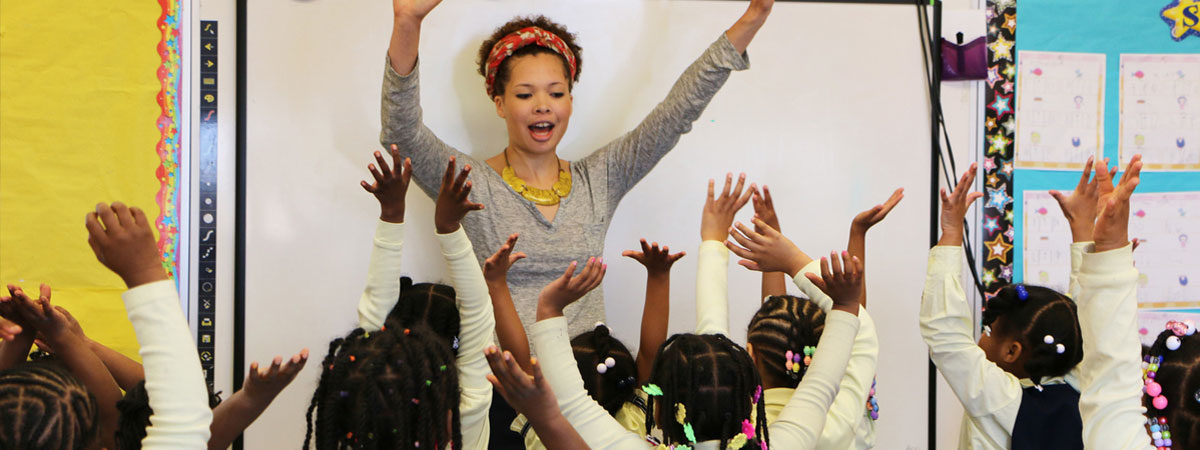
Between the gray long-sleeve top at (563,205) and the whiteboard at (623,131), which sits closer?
the gray long-sleeve top at (563,205)

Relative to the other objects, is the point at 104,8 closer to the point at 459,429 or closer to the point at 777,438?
the point at 459,429

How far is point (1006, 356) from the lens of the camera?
6.57 ft

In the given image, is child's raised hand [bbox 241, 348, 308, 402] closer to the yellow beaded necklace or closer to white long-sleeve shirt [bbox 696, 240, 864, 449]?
white long-sleeve shirt [bbox 696, 240, 864, 449]

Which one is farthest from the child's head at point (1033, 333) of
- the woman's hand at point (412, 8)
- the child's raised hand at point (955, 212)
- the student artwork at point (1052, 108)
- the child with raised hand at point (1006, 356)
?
the woman's hand at point (412, 8)

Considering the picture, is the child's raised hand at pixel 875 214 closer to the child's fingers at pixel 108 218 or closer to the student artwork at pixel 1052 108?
the student artwork at pixel 1052 108

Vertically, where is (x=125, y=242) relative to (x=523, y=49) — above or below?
below

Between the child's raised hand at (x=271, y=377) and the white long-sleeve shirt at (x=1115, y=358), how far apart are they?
131cm

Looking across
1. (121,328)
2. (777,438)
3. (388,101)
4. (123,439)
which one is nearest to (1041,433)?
(777,438)

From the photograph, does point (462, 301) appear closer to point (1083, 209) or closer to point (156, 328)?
point (156, 328)

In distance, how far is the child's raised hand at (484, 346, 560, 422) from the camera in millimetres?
1346

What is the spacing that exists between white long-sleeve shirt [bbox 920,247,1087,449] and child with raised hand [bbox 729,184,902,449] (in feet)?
0.44

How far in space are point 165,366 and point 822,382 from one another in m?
1.07

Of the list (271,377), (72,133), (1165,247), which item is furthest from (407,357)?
(1165,247)

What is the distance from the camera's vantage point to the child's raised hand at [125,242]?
131cm
